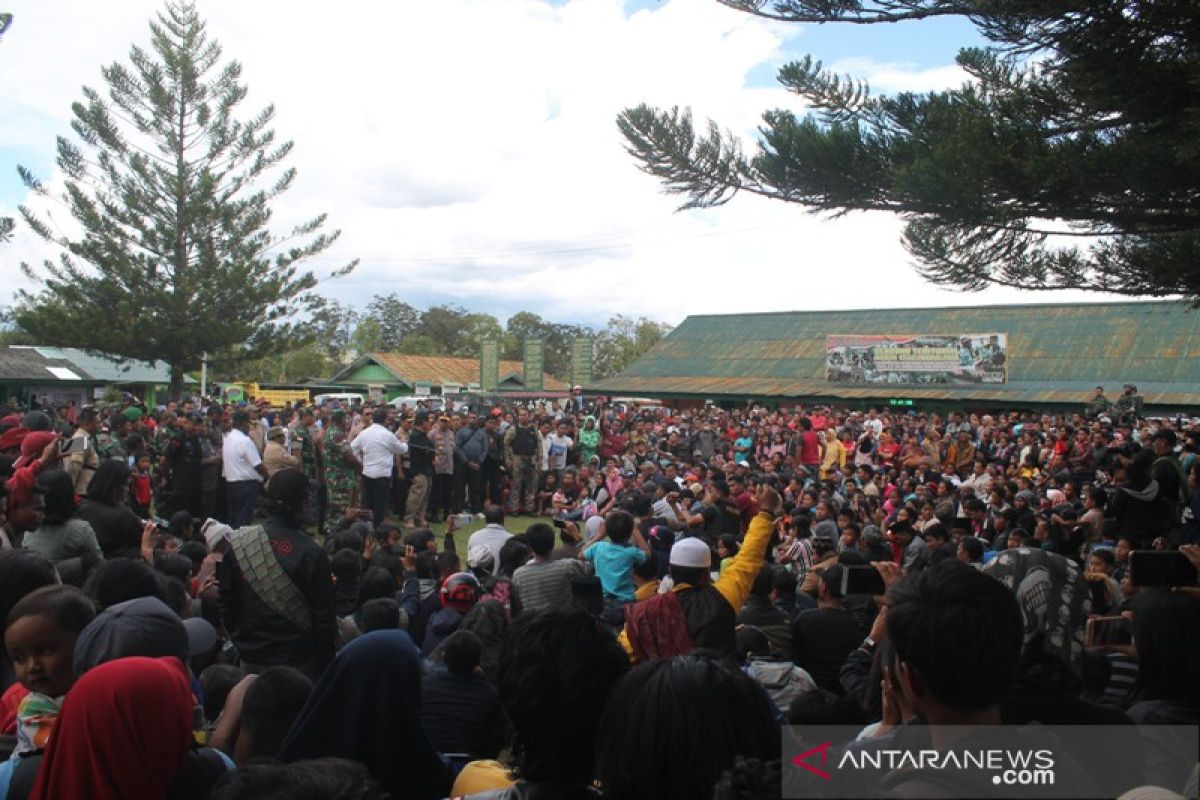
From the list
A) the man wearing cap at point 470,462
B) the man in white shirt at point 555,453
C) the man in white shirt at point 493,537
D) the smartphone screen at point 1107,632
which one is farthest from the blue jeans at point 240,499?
the smartphone screen at point 1107,632

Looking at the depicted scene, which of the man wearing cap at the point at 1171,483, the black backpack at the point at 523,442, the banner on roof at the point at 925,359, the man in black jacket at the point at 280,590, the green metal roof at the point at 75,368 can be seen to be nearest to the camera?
the man in black jacket at the point at 280,590

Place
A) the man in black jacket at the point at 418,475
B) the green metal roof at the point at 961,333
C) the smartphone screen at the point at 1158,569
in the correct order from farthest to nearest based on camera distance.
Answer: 1. the green metal roof at the point at 961,333
2. the man in black jacket at the point at 418,475
3. the smartphone screen at the point at 1158,569

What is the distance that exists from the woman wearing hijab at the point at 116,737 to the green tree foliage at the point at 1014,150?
16.0ft

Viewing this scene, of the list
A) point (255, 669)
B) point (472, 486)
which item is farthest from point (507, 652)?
point (472, 486)

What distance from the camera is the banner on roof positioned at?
29.1m

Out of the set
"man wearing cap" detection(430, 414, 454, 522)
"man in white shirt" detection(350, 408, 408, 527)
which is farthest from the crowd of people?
"man wearing cap" detection(430, 414, 454, 522)

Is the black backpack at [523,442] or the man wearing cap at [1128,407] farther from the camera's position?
the man wearing cap at [1128,407]

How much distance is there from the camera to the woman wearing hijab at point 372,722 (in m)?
2.88

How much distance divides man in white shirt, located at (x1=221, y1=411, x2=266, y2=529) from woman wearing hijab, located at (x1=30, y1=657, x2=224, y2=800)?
806 cm

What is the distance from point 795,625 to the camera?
16.1 ft

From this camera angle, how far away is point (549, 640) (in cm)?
232

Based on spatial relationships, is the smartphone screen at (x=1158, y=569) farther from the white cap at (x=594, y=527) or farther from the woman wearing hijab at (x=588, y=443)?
the woman wearing hijab at (x=588, y=443)

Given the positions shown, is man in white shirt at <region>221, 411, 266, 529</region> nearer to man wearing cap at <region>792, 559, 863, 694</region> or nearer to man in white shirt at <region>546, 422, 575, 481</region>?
man in white shirt at <region>546, 422, 575, 481</region>

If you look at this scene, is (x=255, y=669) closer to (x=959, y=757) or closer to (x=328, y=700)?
(x=328, y=700)
